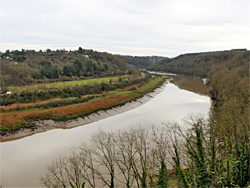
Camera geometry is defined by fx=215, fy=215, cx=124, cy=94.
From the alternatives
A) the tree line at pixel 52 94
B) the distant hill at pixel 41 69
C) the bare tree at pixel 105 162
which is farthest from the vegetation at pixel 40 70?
the bare tree at pixel 105 162

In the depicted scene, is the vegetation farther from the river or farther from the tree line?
the river

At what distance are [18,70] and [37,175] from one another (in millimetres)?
56630

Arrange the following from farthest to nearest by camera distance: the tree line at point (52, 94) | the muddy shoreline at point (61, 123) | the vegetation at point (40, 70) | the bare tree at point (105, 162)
Result: the vegetation at point (40, 70) < the tree line at point (52, 94) < the muddy shoreline at point (61, 123) < the bare tree at point (105, 162)

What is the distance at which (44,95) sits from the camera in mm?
49625

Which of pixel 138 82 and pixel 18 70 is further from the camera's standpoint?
pixel 138 82

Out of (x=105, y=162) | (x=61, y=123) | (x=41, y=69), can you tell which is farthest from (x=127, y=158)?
(x=41, y=69)

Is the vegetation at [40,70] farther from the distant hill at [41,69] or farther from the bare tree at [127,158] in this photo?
the bare tree at [127,158]

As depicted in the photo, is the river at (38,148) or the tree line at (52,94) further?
the tree line at (52,94)

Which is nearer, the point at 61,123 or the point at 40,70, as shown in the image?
the point at 61,123

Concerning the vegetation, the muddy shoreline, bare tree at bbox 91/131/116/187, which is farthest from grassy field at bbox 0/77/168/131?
the vegetation

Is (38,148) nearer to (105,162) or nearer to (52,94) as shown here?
(105,162)

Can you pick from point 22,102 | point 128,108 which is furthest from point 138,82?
point 22,102

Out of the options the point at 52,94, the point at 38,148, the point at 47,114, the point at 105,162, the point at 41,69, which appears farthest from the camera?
the point at 41,69

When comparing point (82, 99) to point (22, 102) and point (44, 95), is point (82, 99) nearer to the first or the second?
point (44, 95)
